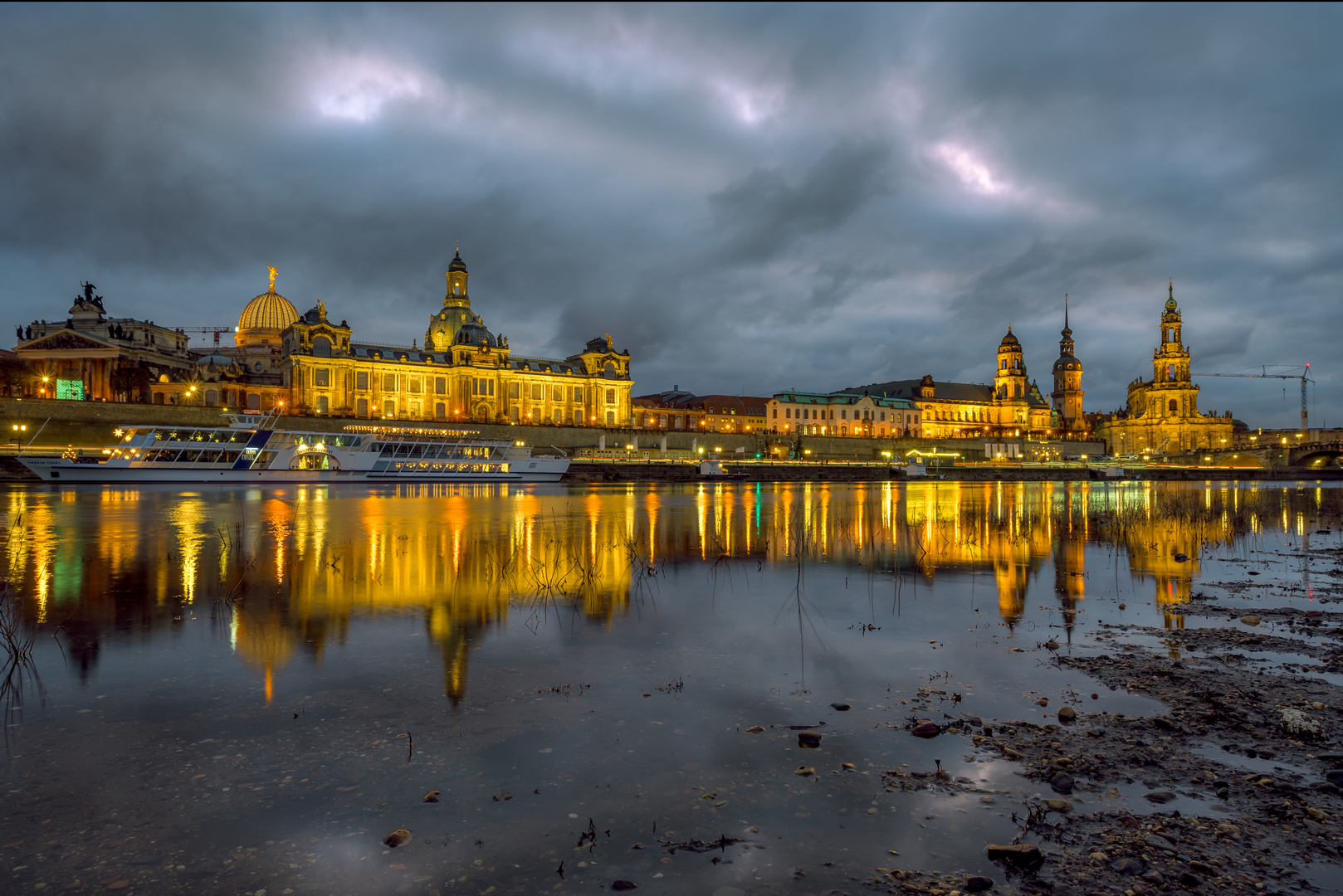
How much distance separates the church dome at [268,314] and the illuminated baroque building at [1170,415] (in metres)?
169

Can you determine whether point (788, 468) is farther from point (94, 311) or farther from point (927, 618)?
point (94, 311)

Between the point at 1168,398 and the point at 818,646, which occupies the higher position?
the point at 1168,398

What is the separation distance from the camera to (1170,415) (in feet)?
492

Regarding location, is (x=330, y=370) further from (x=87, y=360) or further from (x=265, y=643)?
(x=265, y=643)

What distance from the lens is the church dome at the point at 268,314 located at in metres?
114

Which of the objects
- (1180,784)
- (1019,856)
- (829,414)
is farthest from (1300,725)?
(829,414)

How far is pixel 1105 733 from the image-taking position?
20.0 ft

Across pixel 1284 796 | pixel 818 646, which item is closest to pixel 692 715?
pixel 818 646

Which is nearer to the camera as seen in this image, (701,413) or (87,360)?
(87,360)

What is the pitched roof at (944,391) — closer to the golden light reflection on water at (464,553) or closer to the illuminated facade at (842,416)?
the illuminated facade at (842,416)

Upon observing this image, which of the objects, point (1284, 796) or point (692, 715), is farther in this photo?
point (692, 715)

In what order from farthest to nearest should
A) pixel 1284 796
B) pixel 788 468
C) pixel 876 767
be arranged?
pixel 788 468 → pixel 876 767 → pixel 1284 796

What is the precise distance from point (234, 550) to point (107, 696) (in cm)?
1116

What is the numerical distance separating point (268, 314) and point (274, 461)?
68449 millimetres
